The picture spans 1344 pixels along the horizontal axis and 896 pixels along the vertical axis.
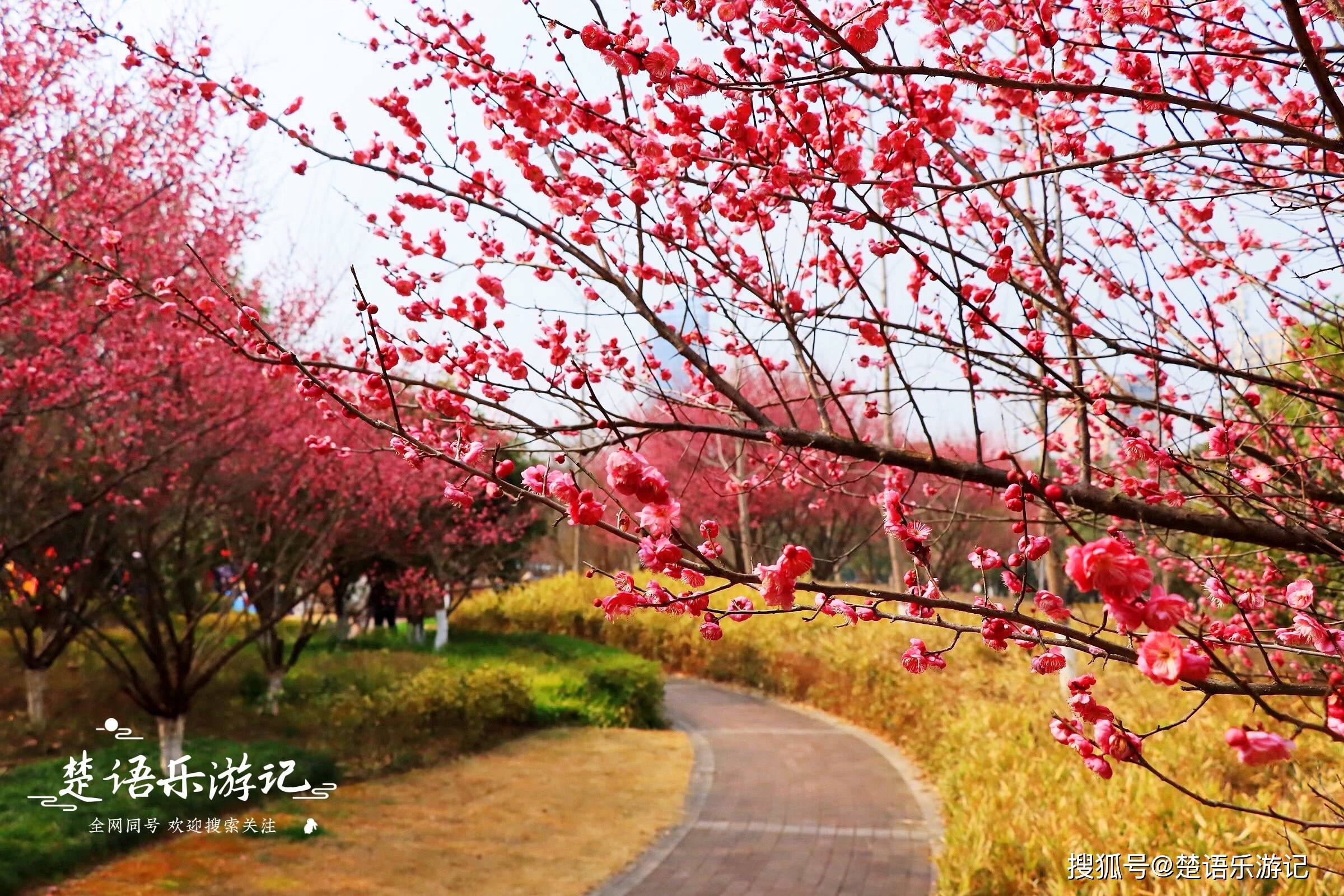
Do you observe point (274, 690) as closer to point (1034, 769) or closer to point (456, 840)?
point (456, 840)

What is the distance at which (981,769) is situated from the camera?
632 cm

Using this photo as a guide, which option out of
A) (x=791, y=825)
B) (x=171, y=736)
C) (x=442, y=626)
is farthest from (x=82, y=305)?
(x=442, y=626)

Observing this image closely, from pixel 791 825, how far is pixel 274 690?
6097 mm

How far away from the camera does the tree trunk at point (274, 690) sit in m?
10.1

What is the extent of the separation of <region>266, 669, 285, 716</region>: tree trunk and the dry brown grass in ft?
7.35

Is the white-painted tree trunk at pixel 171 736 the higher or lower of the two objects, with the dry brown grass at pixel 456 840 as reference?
higher

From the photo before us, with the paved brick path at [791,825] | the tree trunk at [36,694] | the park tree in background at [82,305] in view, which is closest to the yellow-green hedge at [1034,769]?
the paved brick path at [791,825]

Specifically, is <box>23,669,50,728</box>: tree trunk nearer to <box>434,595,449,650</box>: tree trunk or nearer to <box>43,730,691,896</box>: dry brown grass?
<box>43,730,691,896</box>: dry brown grass

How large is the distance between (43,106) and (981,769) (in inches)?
312

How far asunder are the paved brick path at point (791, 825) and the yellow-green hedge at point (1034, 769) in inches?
17.1

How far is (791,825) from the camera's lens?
7.18 metres

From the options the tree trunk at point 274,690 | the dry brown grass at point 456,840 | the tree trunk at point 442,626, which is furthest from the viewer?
the tree trunk at point 442,626

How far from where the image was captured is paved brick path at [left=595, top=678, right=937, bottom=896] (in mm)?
5953

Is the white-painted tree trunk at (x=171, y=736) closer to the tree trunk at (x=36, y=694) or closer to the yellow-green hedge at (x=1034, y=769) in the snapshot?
the tree trunk at (x=36, y=694)
